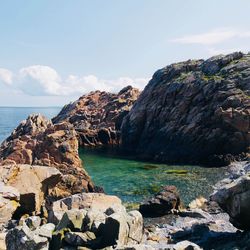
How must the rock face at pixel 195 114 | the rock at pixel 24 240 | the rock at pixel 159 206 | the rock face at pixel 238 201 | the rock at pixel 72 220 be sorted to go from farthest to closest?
the rock face at pixel 195 114
the rock at pixel 159 206
the rock face at pixel 238 201
the rock at pixel 72 220
the rock at pixel 24 240

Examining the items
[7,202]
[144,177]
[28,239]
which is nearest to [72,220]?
[28,239]

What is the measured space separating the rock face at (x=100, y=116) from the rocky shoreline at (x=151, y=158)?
47 centimetres

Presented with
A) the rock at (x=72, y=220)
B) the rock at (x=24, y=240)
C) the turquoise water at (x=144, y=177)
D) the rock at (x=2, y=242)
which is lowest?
the turquoise water at (x=144, y=177)

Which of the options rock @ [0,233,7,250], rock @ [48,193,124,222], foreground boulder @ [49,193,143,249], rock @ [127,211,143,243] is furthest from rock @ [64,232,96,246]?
rock @ [48,193,124,222]

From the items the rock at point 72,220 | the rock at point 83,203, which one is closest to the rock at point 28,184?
the rock at point 83,203

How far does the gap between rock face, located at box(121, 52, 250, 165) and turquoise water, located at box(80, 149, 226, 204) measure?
8885 mm

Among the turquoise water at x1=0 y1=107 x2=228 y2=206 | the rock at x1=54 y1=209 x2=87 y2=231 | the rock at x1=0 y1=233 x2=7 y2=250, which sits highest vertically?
the rock at x1=54 y1=209 x2=87 y2=231

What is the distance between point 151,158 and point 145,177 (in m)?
23.3

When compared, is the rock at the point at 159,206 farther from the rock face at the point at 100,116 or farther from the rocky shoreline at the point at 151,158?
the rock face at the point at 100,116

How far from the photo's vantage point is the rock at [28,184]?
3916cm

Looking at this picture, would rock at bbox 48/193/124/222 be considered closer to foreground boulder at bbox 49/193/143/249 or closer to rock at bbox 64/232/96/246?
foreground boulder at bbox 49/193/143/249

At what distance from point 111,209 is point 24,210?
41.8 feet

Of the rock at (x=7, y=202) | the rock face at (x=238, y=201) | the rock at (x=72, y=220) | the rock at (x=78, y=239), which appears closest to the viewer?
the rock at (x=78, y=239)

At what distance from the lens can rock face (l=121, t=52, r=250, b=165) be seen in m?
84.9
